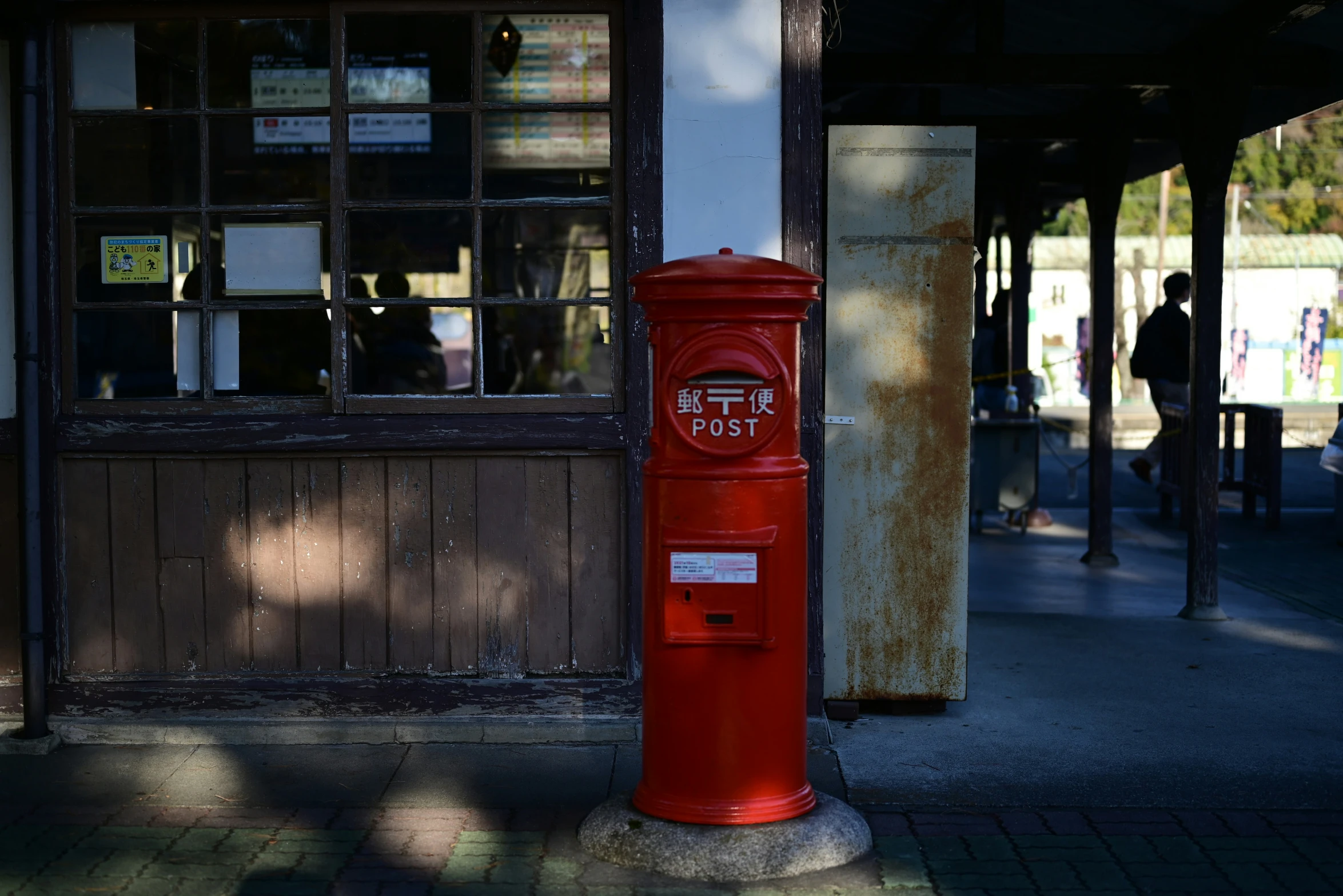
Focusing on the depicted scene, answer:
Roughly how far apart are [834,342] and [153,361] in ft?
8.47

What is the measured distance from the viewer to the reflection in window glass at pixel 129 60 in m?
5.18

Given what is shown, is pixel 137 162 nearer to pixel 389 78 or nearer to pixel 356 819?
pixel 389 78

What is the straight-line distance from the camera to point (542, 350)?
206 inches

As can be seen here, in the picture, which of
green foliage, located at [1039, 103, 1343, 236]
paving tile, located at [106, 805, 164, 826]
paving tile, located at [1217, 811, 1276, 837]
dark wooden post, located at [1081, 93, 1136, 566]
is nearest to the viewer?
paving tile, located at [1217, 811, 1276, 837]

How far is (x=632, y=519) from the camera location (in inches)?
201

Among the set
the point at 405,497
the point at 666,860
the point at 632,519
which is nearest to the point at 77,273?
the point at 405,497

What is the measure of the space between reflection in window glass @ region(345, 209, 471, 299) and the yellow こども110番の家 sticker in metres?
0.75

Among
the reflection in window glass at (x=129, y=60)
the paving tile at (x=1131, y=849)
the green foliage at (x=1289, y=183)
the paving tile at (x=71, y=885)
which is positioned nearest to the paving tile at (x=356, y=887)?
the paving tile at (x=71, y=885)

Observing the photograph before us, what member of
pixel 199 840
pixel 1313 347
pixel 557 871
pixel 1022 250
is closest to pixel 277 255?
pixel 199 840

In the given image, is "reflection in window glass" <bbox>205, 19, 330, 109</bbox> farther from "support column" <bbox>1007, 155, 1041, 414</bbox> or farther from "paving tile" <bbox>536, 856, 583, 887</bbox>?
"support column" <bbox>1007, 155, 1041, 414</bbox>

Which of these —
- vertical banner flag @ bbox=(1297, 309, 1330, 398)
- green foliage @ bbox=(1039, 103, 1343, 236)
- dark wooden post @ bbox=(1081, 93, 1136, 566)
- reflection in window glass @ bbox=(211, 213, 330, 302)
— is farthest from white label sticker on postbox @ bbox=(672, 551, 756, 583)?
green foliage @ bbox=(1039, 103, 1343, 236)

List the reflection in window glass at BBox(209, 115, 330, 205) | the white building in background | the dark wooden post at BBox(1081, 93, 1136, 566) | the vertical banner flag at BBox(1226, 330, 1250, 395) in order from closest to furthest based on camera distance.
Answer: the reflection in window glass at BBox(209, 115, 330, 205) → the dark wooden post at BBox(1081, 93, 1136, 566) → the vertical banner flag at BBox(1226, 330, 1250, 395) → the white building in background

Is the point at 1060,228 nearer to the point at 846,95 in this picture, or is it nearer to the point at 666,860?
the point at 846,95

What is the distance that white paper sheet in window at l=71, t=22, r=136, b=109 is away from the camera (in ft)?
17.0
